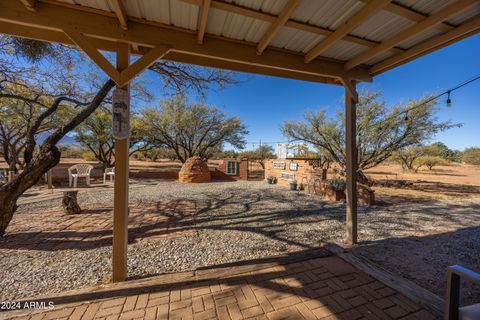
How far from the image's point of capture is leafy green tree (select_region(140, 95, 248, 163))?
12688mm

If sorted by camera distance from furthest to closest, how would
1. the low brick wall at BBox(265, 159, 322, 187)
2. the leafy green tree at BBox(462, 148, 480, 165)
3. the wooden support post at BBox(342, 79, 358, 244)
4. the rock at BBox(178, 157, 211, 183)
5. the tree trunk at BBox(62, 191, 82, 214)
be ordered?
the leafy green tree at BBox(462, 148, 480, 165), the rock at BBox(178, 157, 211, 183), the low brick wall at BBox(265, 159, 322, 187), the tree trunk at BBox(62, 191, 82, 214), the wooden support post at BBox(342, 79, 358, 244)

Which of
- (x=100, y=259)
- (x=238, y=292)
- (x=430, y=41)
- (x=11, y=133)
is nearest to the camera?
(x=238, y=292)

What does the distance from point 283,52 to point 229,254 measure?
9.56 ft

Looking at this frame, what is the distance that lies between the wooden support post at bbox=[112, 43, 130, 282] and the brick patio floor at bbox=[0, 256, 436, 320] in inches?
7.8

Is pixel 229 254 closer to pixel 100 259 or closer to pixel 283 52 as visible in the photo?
pixel 100 259

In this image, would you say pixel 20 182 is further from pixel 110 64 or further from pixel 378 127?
pixel 378 127

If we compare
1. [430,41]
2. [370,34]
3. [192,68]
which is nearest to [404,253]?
[430,41]

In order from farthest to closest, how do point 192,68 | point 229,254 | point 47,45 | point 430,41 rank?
point 192,68 < point 47,45 < point 229,254 < point 430,41

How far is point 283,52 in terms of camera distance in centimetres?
242

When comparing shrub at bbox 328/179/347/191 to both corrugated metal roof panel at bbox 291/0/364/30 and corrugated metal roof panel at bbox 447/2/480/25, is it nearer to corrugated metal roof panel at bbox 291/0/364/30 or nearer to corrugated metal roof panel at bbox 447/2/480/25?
corrugated metal roof panel at bbox 447/2/480/25

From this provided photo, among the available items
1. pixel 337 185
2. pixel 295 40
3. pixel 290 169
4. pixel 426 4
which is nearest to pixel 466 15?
pixel 426 4

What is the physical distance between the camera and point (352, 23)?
176 cm

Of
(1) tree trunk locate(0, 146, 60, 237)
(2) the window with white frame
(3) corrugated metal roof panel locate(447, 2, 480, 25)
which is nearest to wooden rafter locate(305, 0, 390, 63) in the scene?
(3) corrugated metal roof panel locate(447, 2, 480, 25)

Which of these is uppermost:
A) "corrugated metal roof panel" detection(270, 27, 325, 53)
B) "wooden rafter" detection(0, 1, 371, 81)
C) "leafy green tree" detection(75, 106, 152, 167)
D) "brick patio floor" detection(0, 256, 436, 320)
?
"leafy green tree" detection(75, 106, 152, 167)
